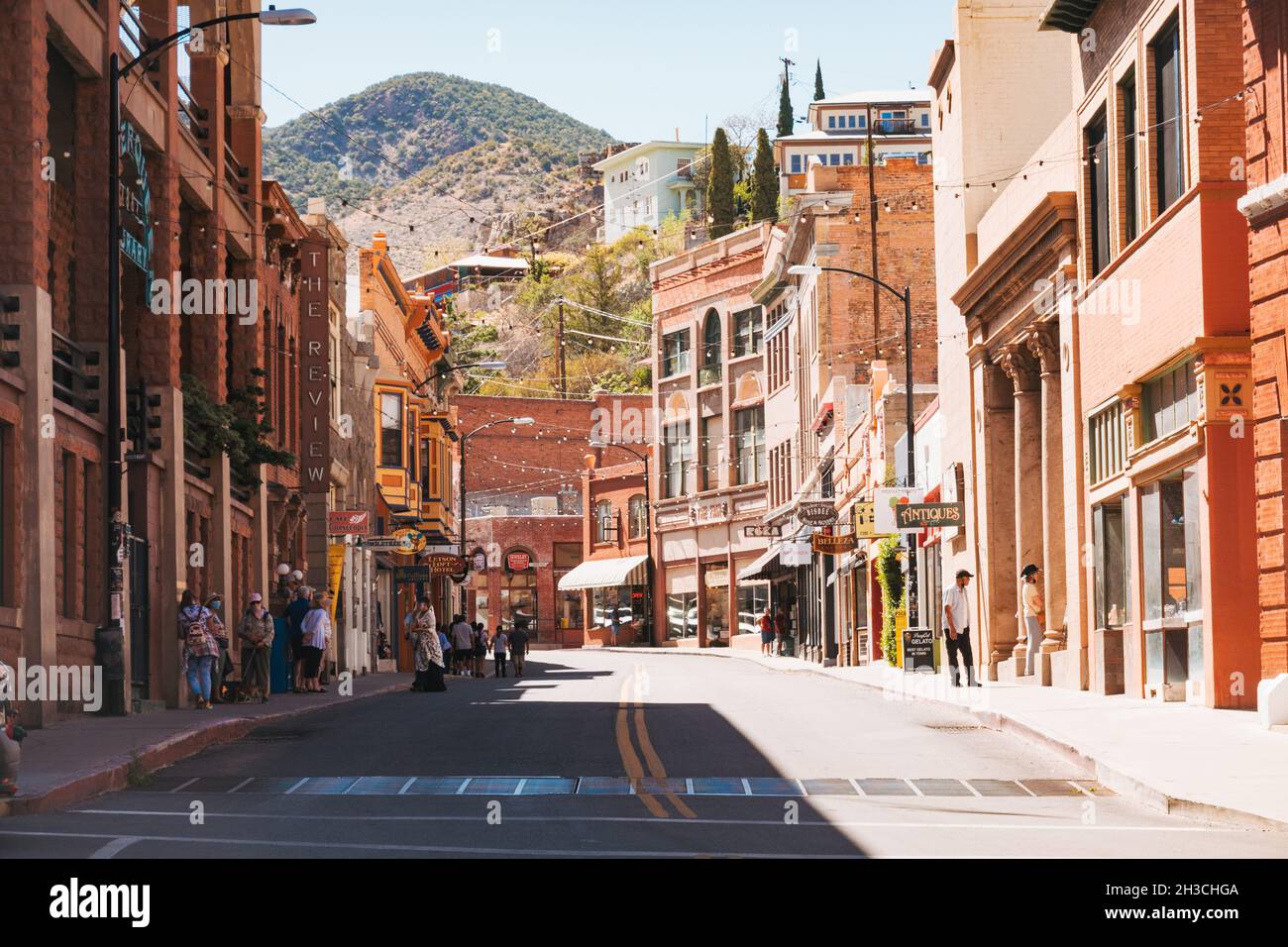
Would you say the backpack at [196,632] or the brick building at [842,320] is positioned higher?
the brick building at [842,320]

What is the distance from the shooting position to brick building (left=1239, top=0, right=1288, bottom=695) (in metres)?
21.6

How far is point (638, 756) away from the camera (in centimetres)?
2053

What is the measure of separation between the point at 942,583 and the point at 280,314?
16629mm

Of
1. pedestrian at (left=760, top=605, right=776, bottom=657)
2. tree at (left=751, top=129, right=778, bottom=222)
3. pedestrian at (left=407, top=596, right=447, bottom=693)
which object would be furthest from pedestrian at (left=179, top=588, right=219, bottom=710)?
tree at (left=751, top=129, right=778, bottom=222)

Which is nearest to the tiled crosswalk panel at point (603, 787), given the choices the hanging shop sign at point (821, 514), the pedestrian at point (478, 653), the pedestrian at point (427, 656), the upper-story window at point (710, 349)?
the pedestrian at point (427, 656)

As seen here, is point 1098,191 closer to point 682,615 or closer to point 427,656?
point 427,656

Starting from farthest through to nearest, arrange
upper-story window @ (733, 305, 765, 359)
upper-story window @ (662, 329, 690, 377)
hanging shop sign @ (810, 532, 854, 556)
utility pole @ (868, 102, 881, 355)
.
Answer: upper-story window @ (662, 329, 690, 377)
upper-story window @ (733, 305, 765, 359)
utility pole @ (868, 102, 881, 355)
hanging shop sign @ (810, 532, 854, 556)

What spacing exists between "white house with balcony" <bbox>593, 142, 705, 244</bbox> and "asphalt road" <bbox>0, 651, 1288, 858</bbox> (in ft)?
471

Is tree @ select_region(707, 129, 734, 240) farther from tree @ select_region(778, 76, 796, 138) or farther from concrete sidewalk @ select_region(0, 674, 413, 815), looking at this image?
concrete sidewalk @ select_region(0, 674, 413, 815)

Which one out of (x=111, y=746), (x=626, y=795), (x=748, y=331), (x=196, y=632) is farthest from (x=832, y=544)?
(x=748, y=331)

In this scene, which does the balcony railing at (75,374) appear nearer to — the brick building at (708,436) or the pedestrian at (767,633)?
the pedestrian at (767,633)

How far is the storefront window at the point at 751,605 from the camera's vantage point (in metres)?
86.4

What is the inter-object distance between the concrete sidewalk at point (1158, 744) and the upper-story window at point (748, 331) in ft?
182

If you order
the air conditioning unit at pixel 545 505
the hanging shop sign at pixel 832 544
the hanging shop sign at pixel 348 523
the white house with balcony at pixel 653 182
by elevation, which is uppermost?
the white house with balcony at pixel 653 182
